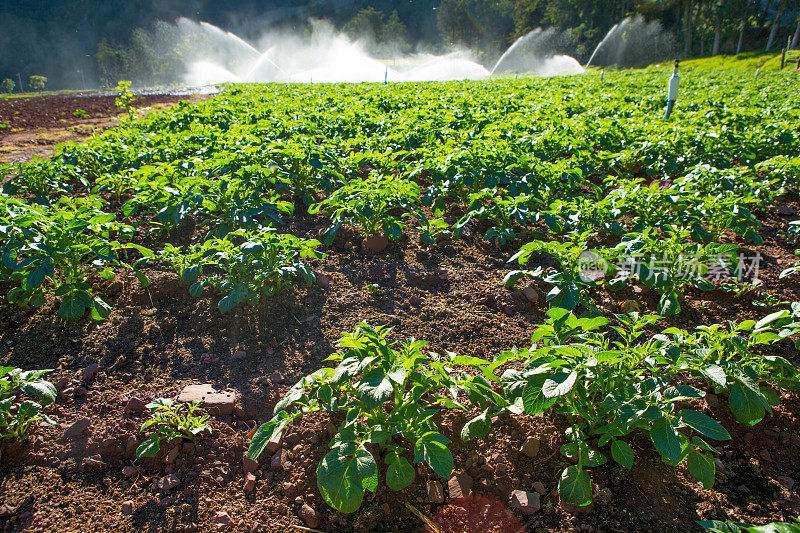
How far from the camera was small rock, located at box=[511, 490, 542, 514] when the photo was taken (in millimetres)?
1979

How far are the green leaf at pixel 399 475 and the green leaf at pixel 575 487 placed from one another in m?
0.65

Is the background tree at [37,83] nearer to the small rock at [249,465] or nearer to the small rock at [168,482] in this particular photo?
the small rock at [168,482]

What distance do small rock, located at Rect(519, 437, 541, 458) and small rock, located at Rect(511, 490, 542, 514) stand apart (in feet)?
0.71

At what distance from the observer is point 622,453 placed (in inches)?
76.5

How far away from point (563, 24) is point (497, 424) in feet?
248

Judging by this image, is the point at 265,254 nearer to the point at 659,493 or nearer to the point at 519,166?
the point at 659,493

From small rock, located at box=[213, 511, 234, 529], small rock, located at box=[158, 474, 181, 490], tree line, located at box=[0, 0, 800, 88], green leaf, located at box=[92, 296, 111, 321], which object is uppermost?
tree line, located at box=[0, 0, 800, 88]

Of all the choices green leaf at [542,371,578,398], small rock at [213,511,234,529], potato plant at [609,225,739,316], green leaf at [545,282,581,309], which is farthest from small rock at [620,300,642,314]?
small rock at [213,511,234,529]

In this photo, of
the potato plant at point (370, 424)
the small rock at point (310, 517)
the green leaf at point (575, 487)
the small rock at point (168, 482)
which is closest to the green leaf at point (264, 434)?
the potato plant at point (370, 424)

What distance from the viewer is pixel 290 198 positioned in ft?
18.7

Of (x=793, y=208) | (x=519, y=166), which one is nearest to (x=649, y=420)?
(x=519, y=166)

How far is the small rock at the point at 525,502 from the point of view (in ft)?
6.49

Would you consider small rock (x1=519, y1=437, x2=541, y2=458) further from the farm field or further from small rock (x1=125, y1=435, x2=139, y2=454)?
small rock (x1=125, y1=435, x2=139, y2=454)

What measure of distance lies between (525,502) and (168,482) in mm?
1626
